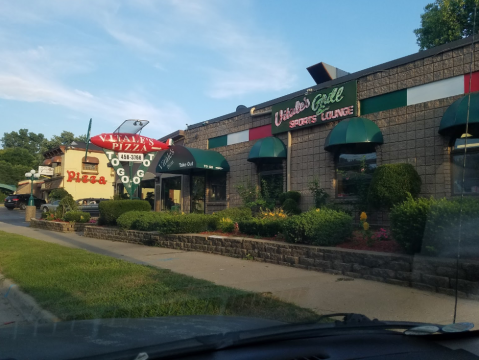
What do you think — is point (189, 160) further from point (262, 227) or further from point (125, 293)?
point (125, 293)

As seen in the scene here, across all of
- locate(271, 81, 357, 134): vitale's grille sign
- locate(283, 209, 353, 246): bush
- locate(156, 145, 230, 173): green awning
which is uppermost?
locate(271, 81, 357, 134): vitale's grille sign

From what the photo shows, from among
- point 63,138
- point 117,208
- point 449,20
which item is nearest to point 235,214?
point 117,208

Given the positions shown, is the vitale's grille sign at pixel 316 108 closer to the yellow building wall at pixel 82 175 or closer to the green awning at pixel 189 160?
the green awning at pixel 189 160

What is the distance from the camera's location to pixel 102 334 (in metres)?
3.10

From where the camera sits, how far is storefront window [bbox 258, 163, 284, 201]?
15883 millimetres

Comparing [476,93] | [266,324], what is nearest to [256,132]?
[476,93]

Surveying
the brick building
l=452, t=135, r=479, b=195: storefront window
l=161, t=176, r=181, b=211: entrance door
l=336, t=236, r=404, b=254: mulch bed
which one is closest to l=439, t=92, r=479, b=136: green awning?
the brick building

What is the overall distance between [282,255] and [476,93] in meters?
6.02

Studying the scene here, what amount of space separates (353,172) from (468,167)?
3.40m

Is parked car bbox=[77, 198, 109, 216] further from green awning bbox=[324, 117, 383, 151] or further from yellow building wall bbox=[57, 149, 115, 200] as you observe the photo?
green awning bbox=[324, 117, 383, 151]

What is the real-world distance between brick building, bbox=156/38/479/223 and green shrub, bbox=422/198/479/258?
351 cm

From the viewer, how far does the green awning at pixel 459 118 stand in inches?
377

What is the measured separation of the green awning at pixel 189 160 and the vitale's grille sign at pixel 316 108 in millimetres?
3152

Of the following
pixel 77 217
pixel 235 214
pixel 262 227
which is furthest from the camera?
pixel 77 217
